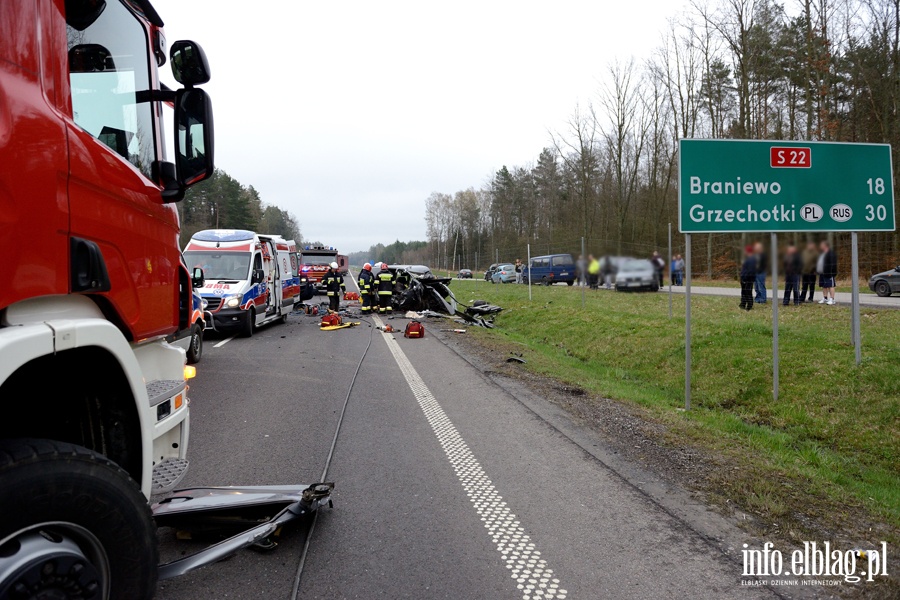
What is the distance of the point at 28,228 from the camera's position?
198cm

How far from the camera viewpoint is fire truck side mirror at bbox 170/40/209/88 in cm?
313

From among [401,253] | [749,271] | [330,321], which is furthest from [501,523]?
[401,253]

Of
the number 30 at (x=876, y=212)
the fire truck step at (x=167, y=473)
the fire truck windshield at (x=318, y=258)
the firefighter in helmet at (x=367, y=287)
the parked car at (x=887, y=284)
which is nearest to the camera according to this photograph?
the fire truck step at (x=167, y=473)

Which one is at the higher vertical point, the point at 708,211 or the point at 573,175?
the point at 573,175

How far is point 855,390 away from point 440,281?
49.4 ft

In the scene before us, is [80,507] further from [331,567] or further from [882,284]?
[882,284]

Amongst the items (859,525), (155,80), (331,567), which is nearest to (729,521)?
(859,525)

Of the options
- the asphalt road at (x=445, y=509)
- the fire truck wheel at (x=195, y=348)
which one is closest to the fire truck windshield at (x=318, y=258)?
the fire truck wheel at (x=195, y=348)

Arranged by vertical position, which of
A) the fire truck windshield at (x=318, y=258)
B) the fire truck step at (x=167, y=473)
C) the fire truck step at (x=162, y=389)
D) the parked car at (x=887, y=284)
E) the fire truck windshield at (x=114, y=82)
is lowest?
the fire truck step at (x=167, y=473)

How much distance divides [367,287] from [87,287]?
18.6 metres

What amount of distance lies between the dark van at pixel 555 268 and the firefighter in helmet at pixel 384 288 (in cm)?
943

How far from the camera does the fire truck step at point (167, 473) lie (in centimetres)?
286

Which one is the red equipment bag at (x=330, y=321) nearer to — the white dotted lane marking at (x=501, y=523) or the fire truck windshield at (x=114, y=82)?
the white dotted lane marking at (x=501, y=523)

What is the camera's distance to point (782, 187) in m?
6.98
